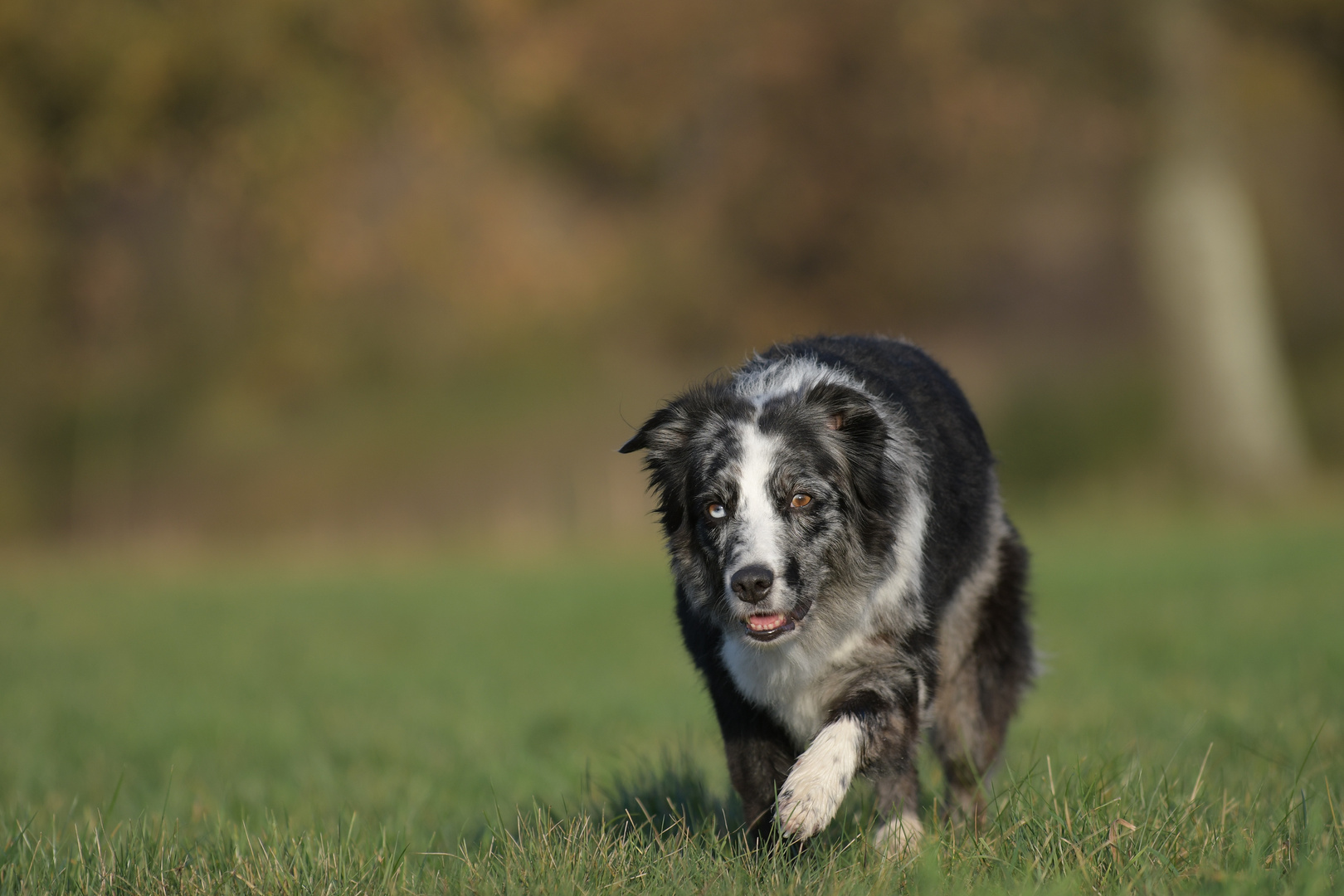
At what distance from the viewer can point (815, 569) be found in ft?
14.7

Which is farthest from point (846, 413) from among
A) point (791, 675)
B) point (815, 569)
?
point (791, 675)

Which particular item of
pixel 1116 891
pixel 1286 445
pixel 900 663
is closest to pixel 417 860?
pixel 900 663

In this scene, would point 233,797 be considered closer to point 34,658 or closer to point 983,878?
point 983,878

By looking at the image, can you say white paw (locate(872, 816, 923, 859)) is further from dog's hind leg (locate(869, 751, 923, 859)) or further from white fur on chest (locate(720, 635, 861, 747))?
white fur on chest (locate(720, 635, 861, 747))

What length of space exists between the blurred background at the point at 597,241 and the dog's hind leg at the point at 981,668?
9707 mm

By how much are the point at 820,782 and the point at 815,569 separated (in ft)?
2.45

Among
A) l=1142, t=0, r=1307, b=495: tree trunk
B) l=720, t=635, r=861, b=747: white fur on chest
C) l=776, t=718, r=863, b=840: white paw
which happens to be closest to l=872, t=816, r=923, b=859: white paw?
l=776, t=718, r=863, b=840: white paw

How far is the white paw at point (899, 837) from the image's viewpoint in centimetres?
386

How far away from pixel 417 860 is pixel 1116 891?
216 centimetres

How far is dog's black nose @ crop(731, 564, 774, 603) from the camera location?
13.8 ft

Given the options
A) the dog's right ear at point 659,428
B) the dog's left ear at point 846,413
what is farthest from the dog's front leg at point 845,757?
the dog's right ear at point 659,428

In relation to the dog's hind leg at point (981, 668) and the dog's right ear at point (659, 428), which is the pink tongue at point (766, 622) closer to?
the dog's right ear at point (659, 428)

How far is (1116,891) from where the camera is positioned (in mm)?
3395

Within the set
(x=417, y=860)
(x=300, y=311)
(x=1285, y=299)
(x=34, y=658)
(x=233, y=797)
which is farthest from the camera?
(x=1285, y=299)
